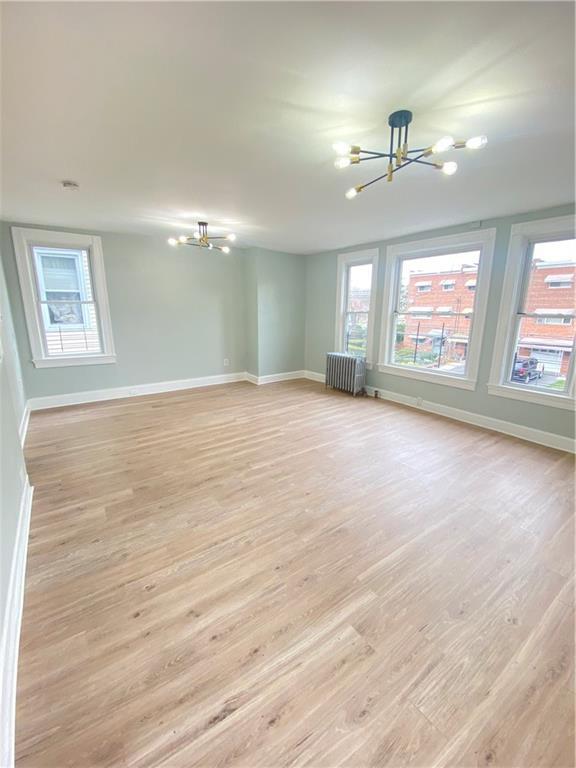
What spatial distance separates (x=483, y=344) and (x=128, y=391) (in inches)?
213

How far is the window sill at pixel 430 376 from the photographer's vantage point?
13.8 feet

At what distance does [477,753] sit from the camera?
3.58ft

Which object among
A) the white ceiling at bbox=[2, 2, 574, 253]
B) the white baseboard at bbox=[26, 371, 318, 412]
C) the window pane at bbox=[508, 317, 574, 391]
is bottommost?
the white baseboard at bbox=[26, 371, 318, 412]

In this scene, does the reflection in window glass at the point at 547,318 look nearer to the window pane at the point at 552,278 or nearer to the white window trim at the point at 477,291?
the window pane at the point at 552,278

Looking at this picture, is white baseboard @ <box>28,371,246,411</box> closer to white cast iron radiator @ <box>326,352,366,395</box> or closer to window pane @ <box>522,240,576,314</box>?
white cast iron radiator @ <box>326,352,366,395</box>

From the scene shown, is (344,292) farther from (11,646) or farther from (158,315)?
Result: (11,646)

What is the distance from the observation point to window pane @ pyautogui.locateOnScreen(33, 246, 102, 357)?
14.4ft

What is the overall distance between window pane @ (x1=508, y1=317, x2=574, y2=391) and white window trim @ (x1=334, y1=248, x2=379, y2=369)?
2.09 metres

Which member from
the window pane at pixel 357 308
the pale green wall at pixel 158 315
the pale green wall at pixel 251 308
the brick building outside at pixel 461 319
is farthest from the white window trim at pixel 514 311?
the pale green wall at pixel 158 315

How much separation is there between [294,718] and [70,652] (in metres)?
1.04

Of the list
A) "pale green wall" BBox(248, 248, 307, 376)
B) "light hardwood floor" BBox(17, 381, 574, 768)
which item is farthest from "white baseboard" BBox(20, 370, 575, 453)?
"light hardwood floor" BBox(17, 381, 574, 768)

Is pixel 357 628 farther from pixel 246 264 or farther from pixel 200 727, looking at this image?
pixel 246 264

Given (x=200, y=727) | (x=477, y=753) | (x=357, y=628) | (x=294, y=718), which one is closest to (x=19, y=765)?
(x=200, y=727)

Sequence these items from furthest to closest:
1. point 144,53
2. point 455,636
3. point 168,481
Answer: point 168,481 → point 455,636 → point 144,53
